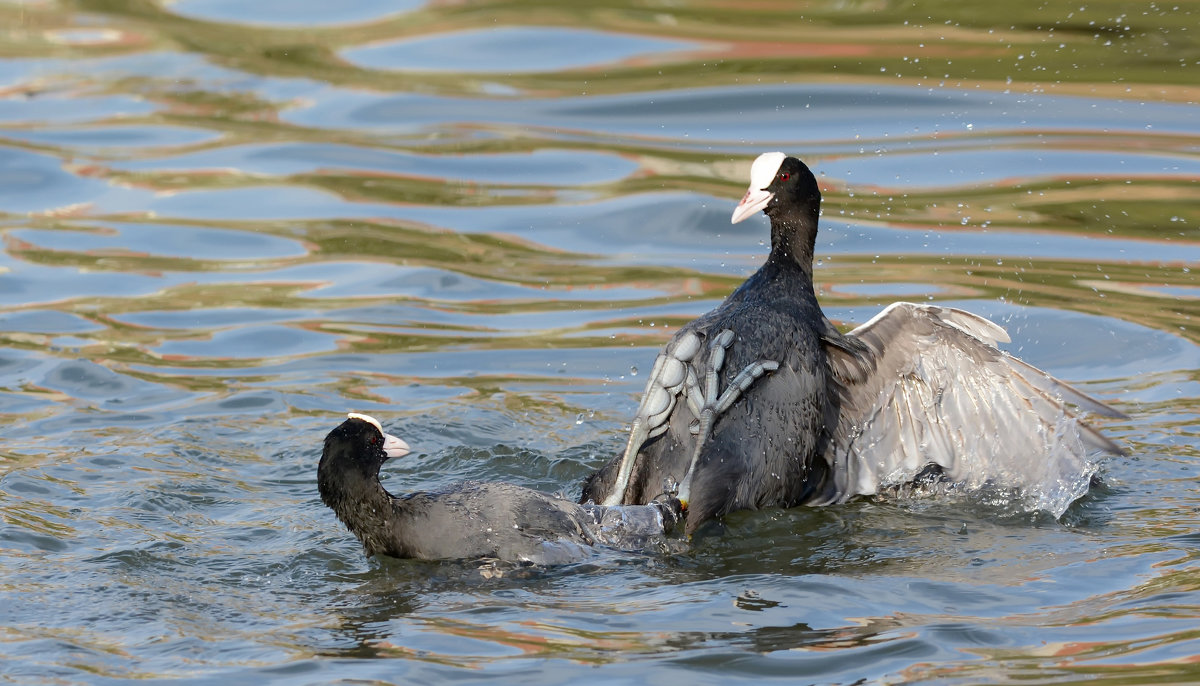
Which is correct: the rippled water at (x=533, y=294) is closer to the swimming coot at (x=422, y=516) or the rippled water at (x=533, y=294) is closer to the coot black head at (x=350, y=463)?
the swimming coot at (x=422, y=516)

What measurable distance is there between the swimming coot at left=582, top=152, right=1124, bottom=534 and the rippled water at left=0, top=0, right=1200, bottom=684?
194 millimetres

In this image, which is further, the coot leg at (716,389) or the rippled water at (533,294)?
the coot leg at (716,389)

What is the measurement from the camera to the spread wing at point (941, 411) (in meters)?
5.61

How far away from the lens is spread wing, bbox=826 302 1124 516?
221 inches

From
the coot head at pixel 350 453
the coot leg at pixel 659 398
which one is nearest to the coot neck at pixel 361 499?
the coot head at pixel 350 453

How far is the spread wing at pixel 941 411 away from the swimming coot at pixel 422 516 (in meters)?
1.36

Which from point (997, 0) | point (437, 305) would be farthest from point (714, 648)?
point (997, 0)

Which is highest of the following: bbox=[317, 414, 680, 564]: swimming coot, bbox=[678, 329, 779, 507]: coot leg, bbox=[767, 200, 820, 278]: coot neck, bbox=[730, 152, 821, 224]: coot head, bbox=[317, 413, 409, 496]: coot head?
bbox=[730, 152, 821, 224]: coot head

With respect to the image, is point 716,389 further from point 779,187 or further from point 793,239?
point 779,187

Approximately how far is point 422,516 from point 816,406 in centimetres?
150

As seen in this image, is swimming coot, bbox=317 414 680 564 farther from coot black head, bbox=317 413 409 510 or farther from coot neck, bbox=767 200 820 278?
coot neck, bbox=767 200 820 278

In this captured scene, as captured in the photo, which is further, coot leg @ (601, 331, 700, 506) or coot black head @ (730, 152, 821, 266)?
coot black head @ (730, 152, 821, 266)

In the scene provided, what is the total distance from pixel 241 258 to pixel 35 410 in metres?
2.32

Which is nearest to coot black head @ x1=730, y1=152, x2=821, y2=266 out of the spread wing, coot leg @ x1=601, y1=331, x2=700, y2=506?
the spread wing
